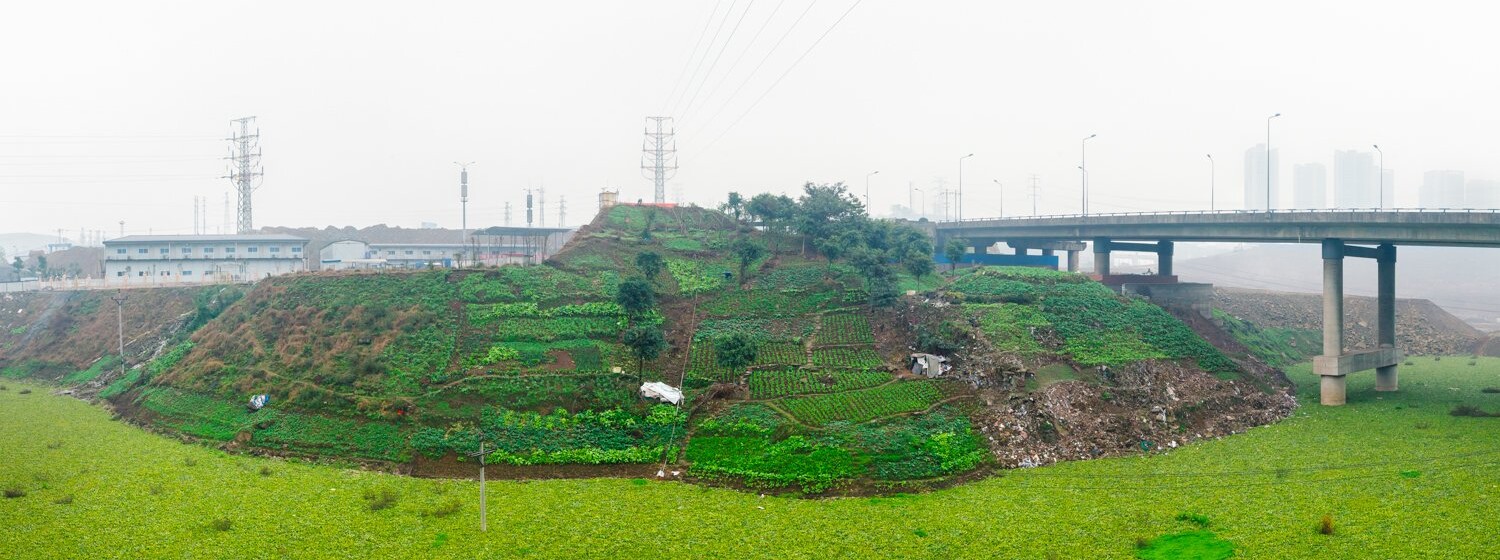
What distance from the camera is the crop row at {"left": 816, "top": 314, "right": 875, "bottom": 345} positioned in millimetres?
46344

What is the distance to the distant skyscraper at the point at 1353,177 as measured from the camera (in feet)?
447

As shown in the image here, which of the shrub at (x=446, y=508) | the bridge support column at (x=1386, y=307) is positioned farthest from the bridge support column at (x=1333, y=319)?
the shrub at (x=446, y=508)

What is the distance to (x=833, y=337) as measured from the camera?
46.8m

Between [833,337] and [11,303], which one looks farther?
[11,303]

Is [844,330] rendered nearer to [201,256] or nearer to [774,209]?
[774,209]

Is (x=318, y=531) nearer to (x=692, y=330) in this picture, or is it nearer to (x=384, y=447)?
(x=384, y=447)

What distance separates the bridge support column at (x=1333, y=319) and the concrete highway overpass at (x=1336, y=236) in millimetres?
43

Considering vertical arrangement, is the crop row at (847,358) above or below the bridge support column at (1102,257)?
below

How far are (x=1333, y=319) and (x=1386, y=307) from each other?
8.24 metres

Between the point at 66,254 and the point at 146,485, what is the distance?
316 feet

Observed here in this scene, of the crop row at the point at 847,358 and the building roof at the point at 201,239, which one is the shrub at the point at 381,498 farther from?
the building roof at the point at 201,239

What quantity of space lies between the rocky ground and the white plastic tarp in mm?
53801

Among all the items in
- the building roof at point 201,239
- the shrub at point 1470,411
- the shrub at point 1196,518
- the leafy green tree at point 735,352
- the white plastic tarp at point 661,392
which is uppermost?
the building roof at point 201,239

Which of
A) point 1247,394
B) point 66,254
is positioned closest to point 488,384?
point 1247,394
